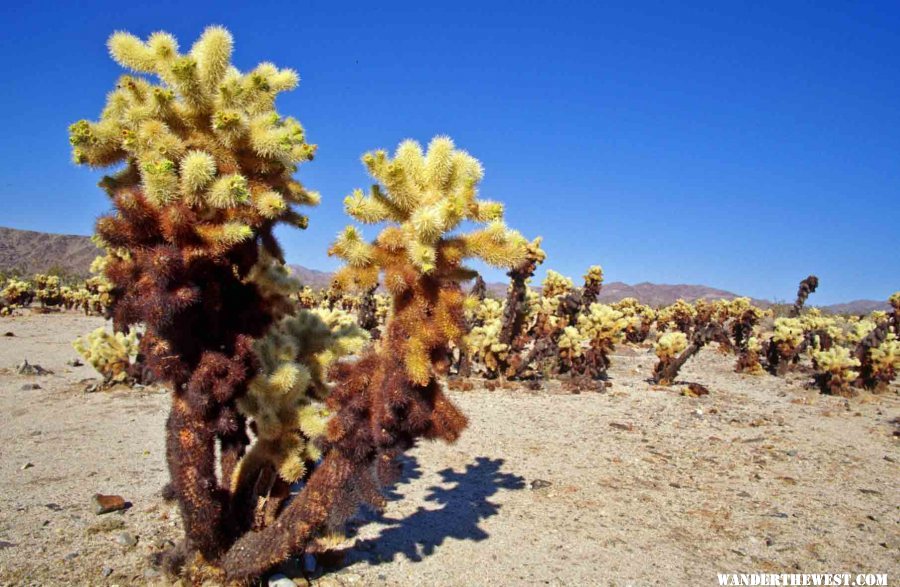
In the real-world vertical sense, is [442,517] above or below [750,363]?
below

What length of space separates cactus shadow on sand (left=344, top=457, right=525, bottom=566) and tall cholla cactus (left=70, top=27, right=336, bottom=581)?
1.28 meters

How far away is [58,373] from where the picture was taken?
12.3 metres

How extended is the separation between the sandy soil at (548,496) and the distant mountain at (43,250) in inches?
3728

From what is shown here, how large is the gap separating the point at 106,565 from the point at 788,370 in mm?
17927

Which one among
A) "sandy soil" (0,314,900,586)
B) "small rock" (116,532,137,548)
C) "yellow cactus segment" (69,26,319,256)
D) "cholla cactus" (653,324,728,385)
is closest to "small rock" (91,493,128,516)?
"sandy soil" (0,314,900,586)

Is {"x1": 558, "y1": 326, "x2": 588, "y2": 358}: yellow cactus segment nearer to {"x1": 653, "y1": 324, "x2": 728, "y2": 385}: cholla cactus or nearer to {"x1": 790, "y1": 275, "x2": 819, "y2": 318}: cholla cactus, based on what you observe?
{"x1": 653, "y1": 324, "x2": 728, "y2": 385}: cholla cactus

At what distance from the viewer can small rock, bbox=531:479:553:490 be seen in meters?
6.42

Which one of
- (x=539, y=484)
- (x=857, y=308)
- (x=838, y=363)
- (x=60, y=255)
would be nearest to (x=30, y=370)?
(x=539, y=484)

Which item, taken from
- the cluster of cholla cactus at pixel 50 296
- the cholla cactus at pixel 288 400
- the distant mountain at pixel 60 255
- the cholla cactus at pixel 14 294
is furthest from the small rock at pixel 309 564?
the distant mountain at pixel 60 255

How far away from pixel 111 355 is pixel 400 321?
945 cm

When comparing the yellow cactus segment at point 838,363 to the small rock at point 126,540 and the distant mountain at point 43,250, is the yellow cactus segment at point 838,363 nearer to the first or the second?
the small rock at point 126,540

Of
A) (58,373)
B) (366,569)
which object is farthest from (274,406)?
(58,373)

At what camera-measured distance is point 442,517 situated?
5.50 metres

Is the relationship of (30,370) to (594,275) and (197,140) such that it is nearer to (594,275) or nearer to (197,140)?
(197,140)
